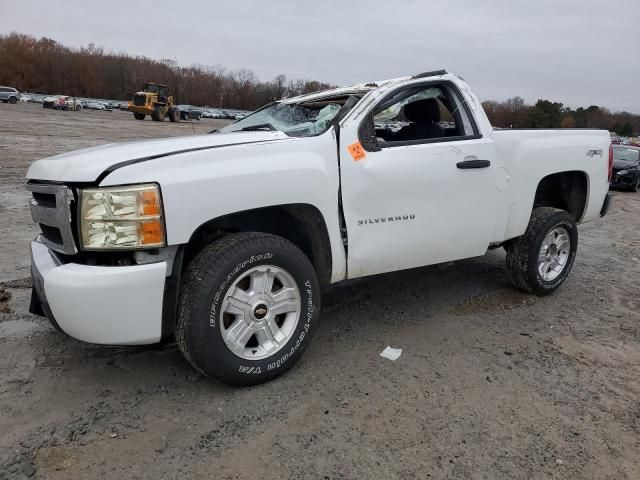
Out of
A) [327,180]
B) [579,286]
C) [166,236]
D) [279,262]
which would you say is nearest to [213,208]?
[166,236]

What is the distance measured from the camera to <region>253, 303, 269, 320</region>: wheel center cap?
9.94 ft

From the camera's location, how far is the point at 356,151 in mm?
3355

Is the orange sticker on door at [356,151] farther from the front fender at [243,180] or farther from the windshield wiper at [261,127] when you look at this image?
the windshield wiper at [261,127]

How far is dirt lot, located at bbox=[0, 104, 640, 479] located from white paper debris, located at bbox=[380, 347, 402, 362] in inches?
2.2

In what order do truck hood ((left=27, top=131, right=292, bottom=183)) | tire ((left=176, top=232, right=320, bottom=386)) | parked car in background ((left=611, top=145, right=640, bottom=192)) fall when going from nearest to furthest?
1. truck hood ((left=27, top=131, right=292, bottom=183))
2. tire ((left=176, top=232, right=320, bottom=386))
3. parked car in background ((left=611, top=145, right=640, bottom=192))

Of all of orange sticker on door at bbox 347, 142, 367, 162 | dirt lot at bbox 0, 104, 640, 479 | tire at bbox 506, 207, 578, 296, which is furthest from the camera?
tire at bbox 506, 207, 578, 296

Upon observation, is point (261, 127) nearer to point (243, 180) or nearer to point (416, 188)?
point (243, 180)

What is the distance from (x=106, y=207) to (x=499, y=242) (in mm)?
3242

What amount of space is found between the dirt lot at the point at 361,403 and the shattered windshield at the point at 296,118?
1.55m

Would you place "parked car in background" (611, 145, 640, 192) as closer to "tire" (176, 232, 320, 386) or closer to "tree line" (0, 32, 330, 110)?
"tire" (176, 232, 320, 386)

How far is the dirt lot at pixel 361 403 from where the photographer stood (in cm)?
246

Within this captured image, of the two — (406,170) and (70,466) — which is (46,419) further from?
(406,170)

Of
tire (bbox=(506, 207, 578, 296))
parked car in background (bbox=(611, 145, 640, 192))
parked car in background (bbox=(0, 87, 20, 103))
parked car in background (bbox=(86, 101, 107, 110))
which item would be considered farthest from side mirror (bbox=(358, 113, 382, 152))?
parked car in background (bbox=(86, 101, 107, 110))

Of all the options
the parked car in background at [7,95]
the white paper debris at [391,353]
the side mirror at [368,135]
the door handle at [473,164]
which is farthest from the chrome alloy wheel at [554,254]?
the parked car in background at [7,95]
